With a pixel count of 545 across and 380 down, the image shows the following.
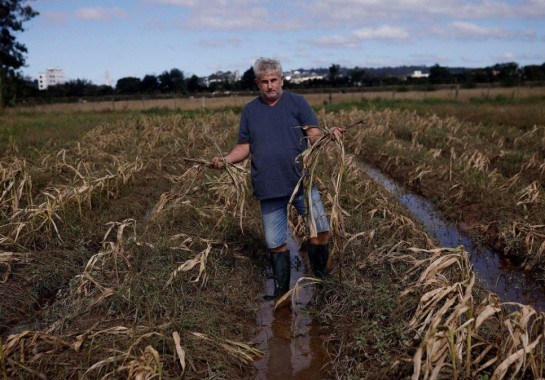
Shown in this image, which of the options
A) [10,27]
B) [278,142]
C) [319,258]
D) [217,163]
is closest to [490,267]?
[319,258]

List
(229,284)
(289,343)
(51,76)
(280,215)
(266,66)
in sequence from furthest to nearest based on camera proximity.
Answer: (51,76), (229,284), (280,215), (266,66), (289,343)

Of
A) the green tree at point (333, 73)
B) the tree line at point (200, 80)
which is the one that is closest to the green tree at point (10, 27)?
the tree line at point (200, 80)

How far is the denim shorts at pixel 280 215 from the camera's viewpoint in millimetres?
4223

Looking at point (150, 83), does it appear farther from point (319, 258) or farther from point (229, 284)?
point (319, 258)

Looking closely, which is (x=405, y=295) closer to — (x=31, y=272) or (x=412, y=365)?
(x=412, y=365)

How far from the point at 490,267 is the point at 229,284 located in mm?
2552

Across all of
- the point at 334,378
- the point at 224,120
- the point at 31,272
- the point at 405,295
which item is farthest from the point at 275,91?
the point at 224,120

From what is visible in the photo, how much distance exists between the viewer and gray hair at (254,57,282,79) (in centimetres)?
398

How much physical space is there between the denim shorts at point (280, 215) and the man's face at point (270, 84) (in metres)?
0.78

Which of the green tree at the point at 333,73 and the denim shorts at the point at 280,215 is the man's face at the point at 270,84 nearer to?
the denim shorts at the point at 280,215

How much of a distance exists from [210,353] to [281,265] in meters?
1.20

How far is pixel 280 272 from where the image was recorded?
4430 millimetres

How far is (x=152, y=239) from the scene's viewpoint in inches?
200

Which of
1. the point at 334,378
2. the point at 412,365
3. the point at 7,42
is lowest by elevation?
the point at 334,378
